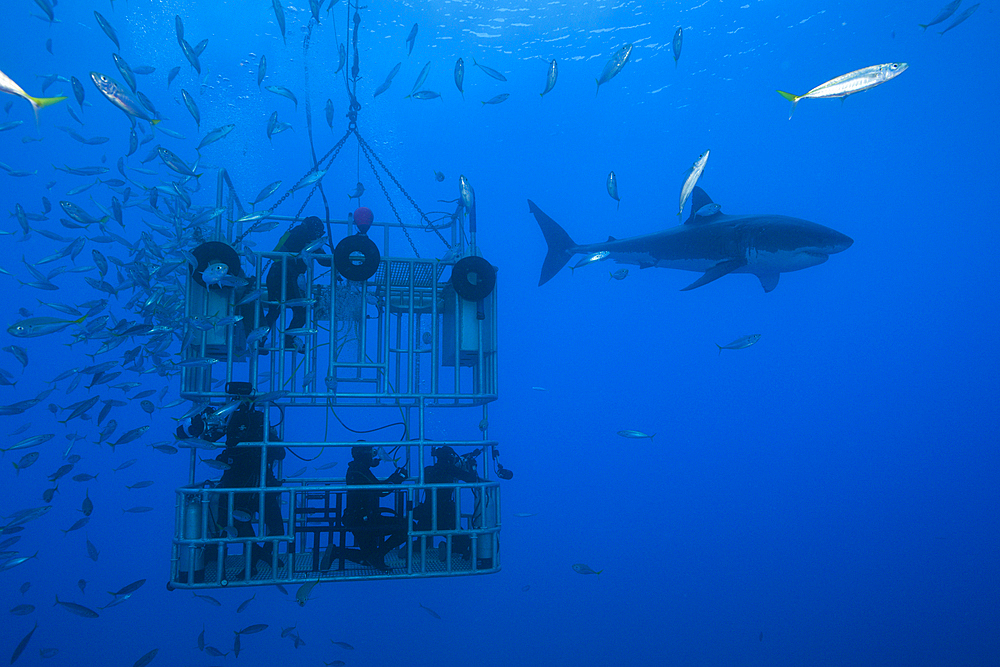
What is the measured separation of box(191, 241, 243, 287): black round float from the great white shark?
4579 millimetres

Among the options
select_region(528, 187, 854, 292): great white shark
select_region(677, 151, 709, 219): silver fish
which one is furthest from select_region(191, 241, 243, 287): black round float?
select_region(528, 187, 854, 292): great white shark

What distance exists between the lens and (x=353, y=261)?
3854mm

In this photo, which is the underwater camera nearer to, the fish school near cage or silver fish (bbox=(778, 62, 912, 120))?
the fish school near cage

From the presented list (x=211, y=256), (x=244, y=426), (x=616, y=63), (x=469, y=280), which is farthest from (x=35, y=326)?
(x=616, y=63)

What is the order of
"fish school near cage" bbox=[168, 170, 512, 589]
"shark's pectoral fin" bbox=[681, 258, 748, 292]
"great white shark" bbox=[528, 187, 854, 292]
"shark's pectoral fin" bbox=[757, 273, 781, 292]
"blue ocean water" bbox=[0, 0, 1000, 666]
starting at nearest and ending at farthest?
1. "fish school near cage" bbox=[168, 170, 512, 589]
2. "great white shark" bbox=[528, 187, 854, 292]
3. "shark's pectoral fin" bbox=[681, 258, 748, 292]
4. "shark's pectoral fin" bbox=[757, 273, 781, 292]
5. "blue ocean water" bbox=[0, 0, 1000, 666]

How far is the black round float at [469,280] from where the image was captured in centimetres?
413

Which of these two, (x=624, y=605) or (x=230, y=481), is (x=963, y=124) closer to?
(x=624, y=605)

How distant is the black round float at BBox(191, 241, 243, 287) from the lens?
145 inches

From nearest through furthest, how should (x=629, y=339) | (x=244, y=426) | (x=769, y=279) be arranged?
(x=244, y=426) → (x=769, y=279) → (x=629, y=339)

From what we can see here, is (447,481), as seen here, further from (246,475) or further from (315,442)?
(246,475)

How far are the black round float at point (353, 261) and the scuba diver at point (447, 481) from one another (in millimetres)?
1791

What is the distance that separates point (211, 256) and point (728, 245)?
557 cm

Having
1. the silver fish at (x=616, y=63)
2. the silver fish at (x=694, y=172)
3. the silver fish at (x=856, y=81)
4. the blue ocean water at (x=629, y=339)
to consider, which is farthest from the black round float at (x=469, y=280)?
the blue ocean water at (x=629, y=339)

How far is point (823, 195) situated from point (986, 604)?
21079mm
